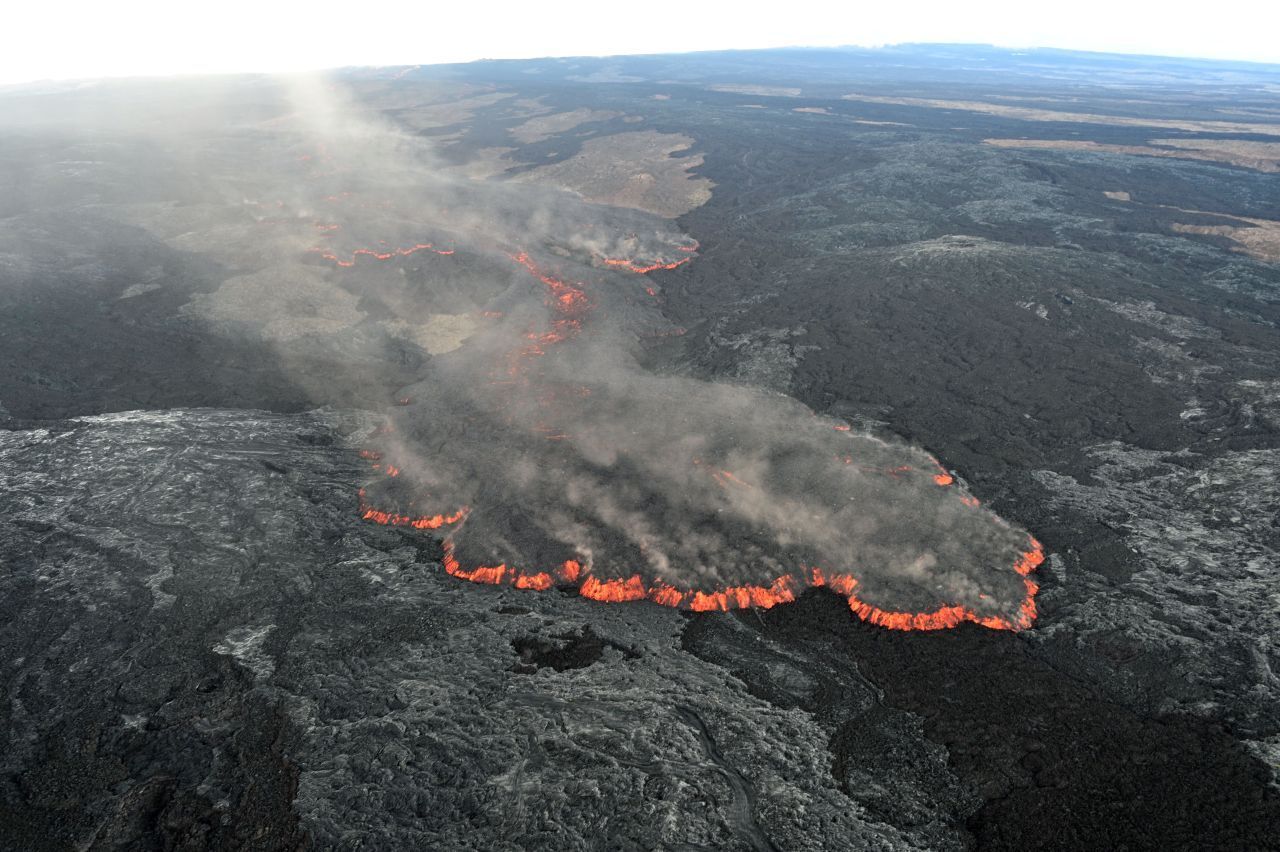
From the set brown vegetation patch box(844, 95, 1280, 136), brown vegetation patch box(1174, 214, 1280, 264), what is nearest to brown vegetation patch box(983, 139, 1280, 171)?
brown vegetation patch box(844, 95, 1280, 136)

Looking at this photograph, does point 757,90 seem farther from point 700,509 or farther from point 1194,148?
point 700,509

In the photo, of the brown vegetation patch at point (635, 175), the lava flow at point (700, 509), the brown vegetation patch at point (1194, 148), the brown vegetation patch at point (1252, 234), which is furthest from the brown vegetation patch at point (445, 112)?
the brown vegetation patch at point (1252, 234)

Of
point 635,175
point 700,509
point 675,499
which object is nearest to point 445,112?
point 635,175

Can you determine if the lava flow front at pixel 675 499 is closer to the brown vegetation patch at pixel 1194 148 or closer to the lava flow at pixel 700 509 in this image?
the lava flow at pixel 700 509

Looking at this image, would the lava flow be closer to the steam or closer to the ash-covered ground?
the steam

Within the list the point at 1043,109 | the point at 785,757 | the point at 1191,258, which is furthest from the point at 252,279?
the point at 1043,109

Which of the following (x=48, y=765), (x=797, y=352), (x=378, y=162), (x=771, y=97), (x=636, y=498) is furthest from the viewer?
(x=771, y=97)

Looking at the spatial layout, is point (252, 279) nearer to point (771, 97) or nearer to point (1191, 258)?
point (1191, 258)
